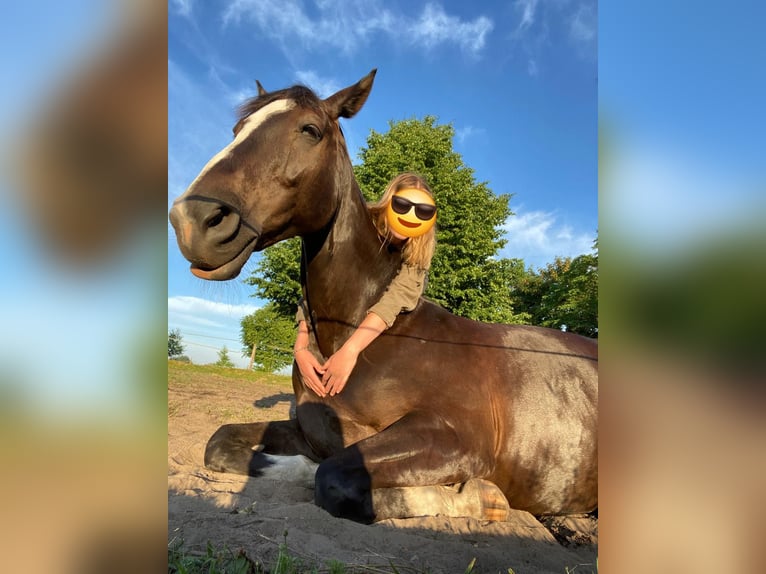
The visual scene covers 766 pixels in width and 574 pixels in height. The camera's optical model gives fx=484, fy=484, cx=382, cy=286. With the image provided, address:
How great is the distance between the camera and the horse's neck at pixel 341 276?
3395mm

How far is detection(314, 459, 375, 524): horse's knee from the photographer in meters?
2.61

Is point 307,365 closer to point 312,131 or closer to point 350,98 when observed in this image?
point 312,131

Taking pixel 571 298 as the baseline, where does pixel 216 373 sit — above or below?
below

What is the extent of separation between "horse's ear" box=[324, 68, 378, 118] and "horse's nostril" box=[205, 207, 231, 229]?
142 centimetres

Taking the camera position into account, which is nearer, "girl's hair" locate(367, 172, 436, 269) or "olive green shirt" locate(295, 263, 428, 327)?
"olive green shirt" locate(295, 263, 428, 327)

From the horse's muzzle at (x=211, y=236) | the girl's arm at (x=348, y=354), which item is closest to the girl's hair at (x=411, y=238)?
the girl's arm at (x=348, y=354)

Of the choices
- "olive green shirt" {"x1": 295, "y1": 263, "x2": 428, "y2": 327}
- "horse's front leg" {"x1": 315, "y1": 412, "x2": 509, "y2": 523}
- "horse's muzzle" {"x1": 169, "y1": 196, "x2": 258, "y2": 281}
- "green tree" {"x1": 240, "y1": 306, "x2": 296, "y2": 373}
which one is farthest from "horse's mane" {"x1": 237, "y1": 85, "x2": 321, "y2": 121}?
"green tree" {"x1": 240, "y1": 306, "x2": 296, "y2": 373}

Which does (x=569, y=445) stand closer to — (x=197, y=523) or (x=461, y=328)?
(x=461, y=328)

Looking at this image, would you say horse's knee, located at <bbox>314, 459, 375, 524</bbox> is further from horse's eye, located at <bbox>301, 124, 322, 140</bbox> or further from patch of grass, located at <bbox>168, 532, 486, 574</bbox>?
horse's eye, located at <bbox>301, 124, 322, 140</bbox>

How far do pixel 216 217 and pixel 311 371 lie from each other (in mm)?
1375

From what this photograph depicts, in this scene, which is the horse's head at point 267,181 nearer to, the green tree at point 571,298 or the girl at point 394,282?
the girl at point 394,282

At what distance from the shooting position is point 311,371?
3365 mm

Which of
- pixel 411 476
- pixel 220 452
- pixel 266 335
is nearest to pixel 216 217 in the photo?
pixel 411 476
